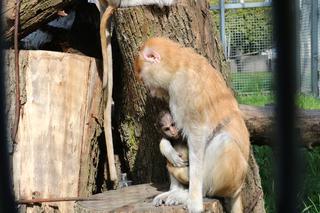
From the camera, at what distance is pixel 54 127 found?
468cm

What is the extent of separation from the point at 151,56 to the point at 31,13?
4.63ft

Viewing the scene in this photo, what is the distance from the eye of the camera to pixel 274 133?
0.78 metres

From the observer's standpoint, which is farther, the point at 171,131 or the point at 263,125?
the point at 263,125

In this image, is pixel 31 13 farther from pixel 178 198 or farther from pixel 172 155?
pixel 178 198

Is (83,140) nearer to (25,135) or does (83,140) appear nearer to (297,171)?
(25,135)

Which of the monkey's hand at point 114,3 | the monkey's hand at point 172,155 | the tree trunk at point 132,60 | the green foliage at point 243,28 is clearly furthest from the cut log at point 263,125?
the green foliage at point 243,28

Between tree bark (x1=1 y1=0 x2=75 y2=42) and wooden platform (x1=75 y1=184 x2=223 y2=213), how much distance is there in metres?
1.60

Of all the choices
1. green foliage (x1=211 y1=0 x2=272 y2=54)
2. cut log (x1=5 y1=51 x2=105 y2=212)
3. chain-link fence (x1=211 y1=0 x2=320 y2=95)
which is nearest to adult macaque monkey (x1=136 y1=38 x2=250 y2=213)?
cut log (x1=5 y1=51 x2=105 y2=212)

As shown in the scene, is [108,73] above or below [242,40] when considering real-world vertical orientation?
below

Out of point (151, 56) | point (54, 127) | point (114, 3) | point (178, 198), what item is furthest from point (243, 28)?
point (178, 198)

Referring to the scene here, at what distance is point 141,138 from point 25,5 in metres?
1.43

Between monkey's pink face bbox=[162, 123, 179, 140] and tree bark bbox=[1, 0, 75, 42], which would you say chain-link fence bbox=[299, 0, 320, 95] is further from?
monkey's pink face bbox=[162, 123, 179, 140]

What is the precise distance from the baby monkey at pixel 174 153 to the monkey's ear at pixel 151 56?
A: 1.18 feet

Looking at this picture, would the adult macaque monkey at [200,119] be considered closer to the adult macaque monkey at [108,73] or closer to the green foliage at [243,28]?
the adult macaque monkey at [108,73]
